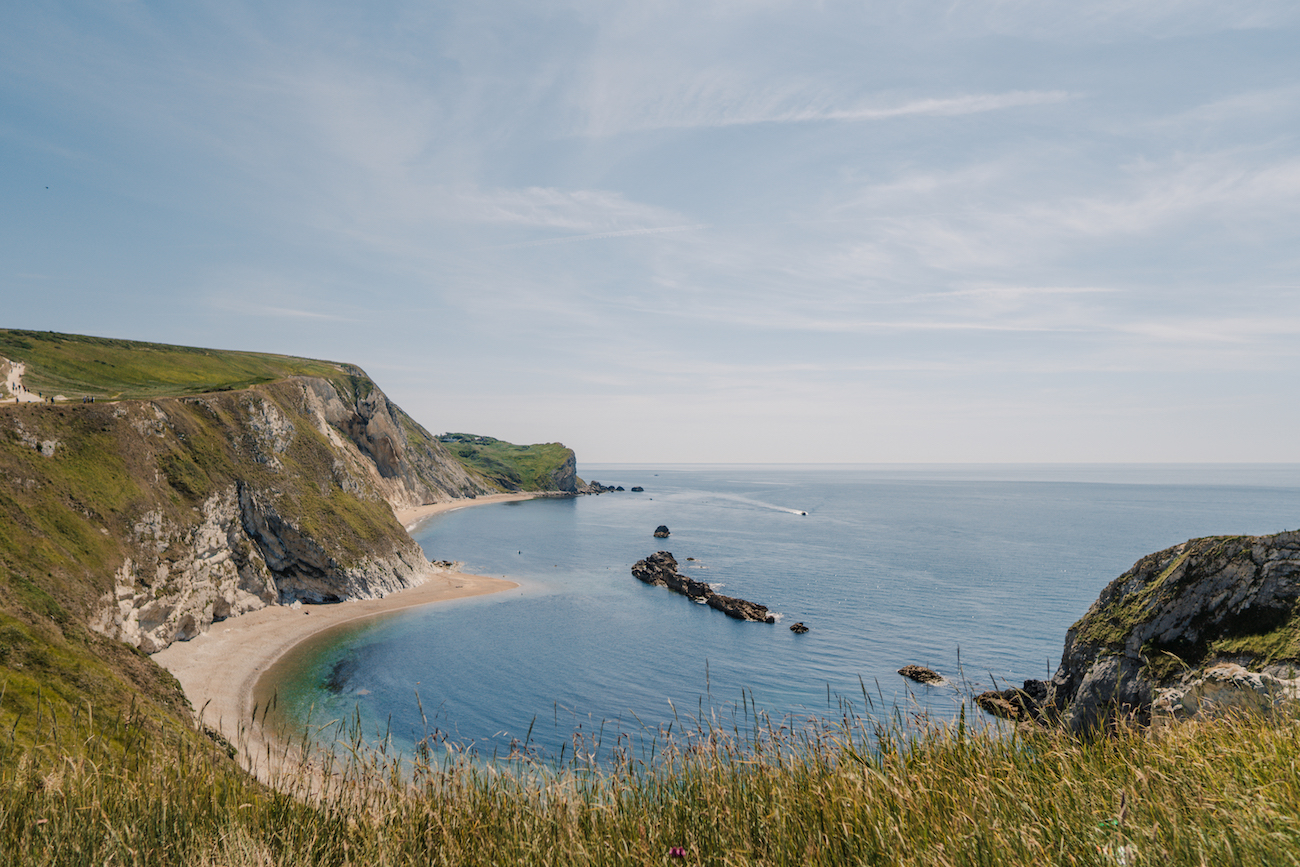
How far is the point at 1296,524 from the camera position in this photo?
13675 centimetres

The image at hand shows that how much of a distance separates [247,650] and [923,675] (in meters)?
57.5

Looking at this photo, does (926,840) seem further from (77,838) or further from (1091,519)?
(1091,519)

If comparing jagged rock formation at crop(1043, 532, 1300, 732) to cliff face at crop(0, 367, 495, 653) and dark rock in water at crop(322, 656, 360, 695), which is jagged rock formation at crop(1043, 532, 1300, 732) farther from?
cliff face at crop(0, 367, 495, 653)

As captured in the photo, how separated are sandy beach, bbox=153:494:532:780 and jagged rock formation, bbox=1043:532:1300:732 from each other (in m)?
40.2

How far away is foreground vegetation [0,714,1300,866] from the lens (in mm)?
4082

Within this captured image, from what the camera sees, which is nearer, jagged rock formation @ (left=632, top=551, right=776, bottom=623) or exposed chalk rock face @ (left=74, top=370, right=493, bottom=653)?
exposed chalk rock face @ (left=74, top=370, right=493, bottom=653)

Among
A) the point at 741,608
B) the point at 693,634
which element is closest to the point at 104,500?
the point at 693,634

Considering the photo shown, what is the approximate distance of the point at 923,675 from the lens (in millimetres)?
48031

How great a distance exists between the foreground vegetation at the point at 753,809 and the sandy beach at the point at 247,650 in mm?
29019

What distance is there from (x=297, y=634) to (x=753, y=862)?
63.3 metres

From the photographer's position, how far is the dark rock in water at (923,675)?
47844 mm

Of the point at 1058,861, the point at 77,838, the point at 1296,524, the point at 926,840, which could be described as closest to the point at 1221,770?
the point at 1058,861

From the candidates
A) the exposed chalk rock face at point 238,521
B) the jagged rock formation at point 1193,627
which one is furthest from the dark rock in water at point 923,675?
the exposed chalk rock face at point 238,521

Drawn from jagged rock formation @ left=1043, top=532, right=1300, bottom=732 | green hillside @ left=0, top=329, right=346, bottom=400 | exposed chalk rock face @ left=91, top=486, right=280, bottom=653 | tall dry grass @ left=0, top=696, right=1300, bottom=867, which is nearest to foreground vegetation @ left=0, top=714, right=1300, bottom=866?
tall dry grass @ left=0, top=696, right=1300, bottom=867
